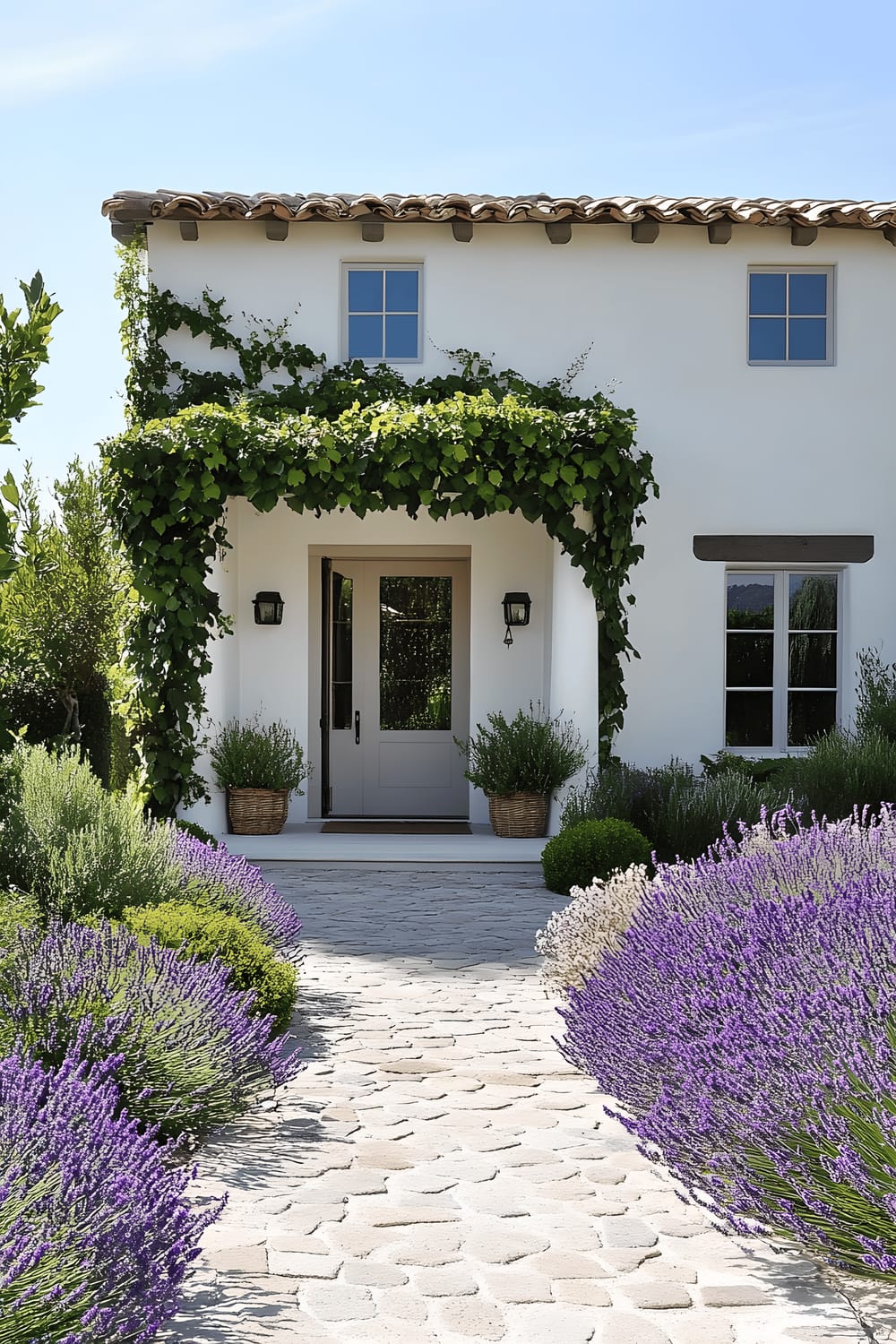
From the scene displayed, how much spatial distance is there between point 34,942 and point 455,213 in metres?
7.74

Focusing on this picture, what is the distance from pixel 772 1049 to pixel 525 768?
22.3 ft

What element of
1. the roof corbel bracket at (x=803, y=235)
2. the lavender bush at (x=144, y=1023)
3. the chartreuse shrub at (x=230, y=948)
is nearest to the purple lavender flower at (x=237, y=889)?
the chartreuse shrub at (x=230, y=948)

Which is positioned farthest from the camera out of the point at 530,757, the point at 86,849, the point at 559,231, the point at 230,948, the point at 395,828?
the point at 395,828

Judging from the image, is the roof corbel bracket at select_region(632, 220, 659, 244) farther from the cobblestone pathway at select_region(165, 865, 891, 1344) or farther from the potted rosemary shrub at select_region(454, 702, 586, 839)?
the cobblestone pathway at select_region(165, 865, 891, 1344)

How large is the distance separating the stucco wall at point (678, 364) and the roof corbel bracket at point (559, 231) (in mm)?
104

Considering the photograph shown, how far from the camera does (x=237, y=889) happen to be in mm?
5465

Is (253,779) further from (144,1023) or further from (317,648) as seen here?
(144,1023)

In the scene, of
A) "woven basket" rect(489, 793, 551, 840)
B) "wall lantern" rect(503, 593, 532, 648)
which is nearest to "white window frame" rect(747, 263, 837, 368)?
"wall lantern" rect(503, 593, 532, 648)

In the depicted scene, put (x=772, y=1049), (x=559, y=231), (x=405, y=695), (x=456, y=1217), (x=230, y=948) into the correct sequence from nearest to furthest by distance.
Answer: (x=772, y=1049), (x=456, y=1217), (x=230, y=948), (x=559, y=231), (x=405, y=695)

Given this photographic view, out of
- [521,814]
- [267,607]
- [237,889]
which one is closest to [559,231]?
[267,607]

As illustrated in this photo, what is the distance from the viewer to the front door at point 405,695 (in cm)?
1194

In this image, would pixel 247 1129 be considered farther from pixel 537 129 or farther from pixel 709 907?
pixel 537 129

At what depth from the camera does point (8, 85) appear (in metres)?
8.26

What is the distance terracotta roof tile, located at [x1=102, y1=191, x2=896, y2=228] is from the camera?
9.78m
